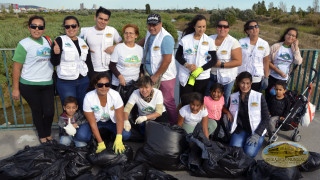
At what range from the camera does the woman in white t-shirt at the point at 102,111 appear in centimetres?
277

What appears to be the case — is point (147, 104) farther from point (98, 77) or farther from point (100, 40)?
point (100, 40)

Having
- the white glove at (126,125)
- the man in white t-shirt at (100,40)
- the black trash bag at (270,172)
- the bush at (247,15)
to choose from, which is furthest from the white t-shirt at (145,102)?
the bush at (247,15)

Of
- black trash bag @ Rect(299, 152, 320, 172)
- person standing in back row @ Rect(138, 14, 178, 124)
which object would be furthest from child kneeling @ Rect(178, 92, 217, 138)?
black trash bag @ Rect(299, 152, 320, 172)

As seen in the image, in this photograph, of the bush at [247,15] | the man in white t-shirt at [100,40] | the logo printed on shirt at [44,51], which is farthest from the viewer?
the bush at [247,15]

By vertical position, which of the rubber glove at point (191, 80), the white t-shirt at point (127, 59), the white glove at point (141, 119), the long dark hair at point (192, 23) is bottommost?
the white glove at point (141, 119)

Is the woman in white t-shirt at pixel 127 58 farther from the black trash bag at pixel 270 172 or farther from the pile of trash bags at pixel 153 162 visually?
the black trash bag at pixel 270 172

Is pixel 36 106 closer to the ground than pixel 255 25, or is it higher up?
closer to the ground

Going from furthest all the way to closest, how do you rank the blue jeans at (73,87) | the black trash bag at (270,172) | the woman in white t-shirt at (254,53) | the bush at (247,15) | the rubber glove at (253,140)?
1. the bush at (247,15)
2. the woman in white t-shirt at (254,53)
3. the blue jeans at (73,87)
4. the rubber glove at (253,140)
5. the black trash bag at (270,172)

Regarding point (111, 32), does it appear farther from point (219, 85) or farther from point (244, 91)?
point (244, 91)

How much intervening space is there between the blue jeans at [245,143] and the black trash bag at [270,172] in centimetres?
42

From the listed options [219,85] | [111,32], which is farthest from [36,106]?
[219,85]

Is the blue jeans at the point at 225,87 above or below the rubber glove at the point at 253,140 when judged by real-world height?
above

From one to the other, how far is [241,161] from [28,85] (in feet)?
8.41

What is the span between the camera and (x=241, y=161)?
2.60 metres
